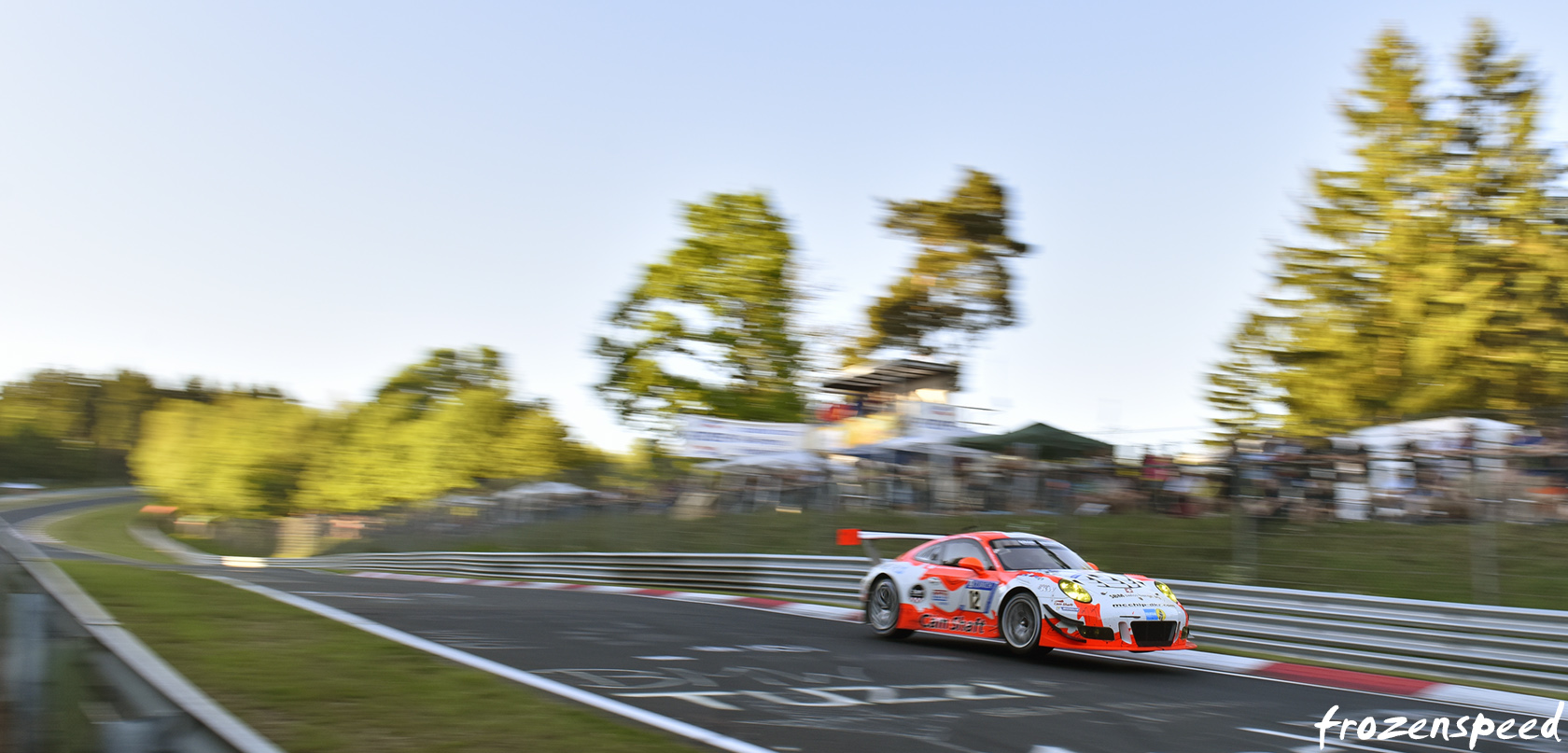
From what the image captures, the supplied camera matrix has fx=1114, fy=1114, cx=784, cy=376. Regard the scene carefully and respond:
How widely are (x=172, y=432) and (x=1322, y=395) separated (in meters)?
74.7

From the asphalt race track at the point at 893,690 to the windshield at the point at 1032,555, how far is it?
848 mm

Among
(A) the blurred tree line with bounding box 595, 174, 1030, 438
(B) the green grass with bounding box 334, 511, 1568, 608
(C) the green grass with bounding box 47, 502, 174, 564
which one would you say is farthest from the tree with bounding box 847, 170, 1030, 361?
(C) the green grass with bounding box 47, 502, 174, 564

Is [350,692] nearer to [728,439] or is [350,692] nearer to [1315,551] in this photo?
[1315,551]

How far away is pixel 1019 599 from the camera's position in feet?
32.8

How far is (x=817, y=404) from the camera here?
34188 mm

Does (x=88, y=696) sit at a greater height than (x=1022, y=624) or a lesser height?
greater

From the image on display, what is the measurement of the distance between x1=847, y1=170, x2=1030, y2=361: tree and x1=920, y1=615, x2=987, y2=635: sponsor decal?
22.1m

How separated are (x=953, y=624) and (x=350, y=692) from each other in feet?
20.3

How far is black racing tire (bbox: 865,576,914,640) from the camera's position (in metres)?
11.6

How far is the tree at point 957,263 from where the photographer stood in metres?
32.0

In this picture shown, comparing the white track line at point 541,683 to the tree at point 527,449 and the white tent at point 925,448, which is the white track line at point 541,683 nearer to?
the white tent at point 925,448

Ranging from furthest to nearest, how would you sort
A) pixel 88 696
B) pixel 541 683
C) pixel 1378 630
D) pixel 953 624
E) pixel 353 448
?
pixel 353 448 < pixel 953 624 < pixel 1378 630 < pixel 541 683 < pixel 88 696

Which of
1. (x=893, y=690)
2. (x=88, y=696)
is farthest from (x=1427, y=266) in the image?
(x=88, y=696)

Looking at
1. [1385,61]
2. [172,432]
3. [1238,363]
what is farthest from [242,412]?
[1385,61]
